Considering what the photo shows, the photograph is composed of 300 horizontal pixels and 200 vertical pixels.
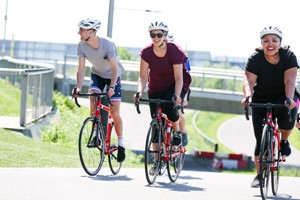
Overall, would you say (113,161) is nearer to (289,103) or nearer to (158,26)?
(158,26)

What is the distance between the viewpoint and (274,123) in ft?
40.5

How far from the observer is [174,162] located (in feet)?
47.3

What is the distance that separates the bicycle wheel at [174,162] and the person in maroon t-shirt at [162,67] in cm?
58

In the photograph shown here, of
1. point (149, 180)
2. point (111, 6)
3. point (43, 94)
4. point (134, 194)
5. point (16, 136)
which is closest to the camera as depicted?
point (134, 194)

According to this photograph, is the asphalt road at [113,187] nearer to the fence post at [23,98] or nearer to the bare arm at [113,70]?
the bare arm at [113,70]

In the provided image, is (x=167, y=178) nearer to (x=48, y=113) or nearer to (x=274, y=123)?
(x=274, y=123)

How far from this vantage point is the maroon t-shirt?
1324cm

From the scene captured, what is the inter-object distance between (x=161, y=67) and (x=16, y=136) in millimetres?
7850

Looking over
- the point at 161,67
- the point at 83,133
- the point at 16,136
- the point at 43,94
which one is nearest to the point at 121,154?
the point at 83,133

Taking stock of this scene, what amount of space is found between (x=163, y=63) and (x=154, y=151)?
3.55ft

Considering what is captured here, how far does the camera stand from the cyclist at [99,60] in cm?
1354

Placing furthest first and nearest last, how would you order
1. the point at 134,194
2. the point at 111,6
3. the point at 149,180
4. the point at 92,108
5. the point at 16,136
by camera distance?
the point at 111,6 → the point at 16,136 → the point at 92,108 → the point at 149,180 → the point at 134,194

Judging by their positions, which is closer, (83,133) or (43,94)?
(83,133)

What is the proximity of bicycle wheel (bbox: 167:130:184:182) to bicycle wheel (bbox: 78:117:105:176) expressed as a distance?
890mm
